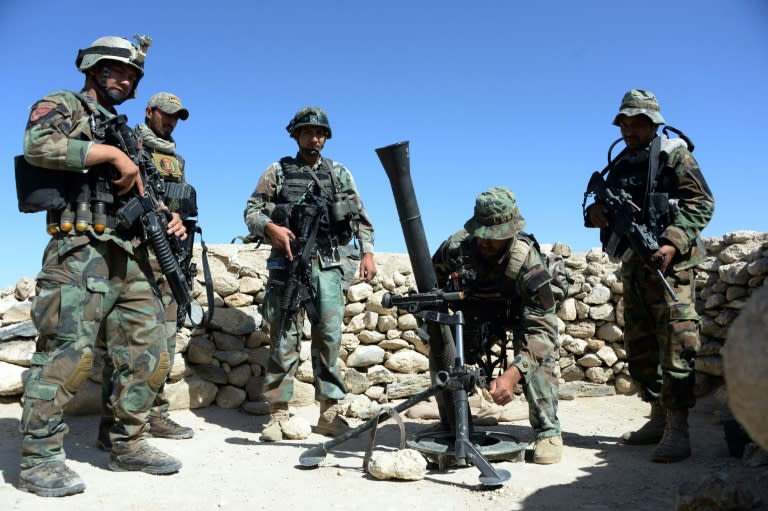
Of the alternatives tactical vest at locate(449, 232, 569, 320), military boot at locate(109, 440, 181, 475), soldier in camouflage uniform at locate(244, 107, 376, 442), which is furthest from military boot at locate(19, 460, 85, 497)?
tactical vest at locate(449, 232, 569, 320)

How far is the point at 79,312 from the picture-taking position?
3.58m

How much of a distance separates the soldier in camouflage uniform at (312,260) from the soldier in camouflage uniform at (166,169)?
0.64m

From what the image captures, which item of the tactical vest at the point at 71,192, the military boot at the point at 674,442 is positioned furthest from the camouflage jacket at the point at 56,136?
the military boot at the point at 674,442

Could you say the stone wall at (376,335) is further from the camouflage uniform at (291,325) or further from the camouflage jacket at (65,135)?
the camouflage jacket at (65,135)

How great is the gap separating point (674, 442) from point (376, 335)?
355 centimetres

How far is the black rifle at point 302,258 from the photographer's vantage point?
16.0ft

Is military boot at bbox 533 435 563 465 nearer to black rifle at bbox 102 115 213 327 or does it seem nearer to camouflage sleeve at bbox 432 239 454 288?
camouflage sleeve at bbox 432 239 454 288

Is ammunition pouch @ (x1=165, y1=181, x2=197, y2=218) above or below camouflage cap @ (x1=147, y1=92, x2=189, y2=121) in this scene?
below

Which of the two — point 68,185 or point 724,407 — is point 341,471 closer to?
point 68,185

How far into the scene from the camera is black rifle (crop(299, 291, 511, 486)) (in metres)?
3.53

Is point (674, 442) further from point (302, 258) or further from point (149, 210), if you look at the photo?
point (149, 210)

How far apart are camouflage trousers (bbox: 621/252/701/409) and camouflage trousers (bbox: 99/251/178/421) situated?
3.49m

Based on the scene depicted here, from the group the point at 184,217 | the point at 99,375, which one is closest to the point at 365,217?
the point at 184,217

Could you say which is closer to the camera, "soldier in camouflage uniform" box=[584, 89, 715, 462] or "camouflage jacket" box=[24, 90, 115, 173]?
"camouflage jacket" box=[24, 90, 115, 173]
